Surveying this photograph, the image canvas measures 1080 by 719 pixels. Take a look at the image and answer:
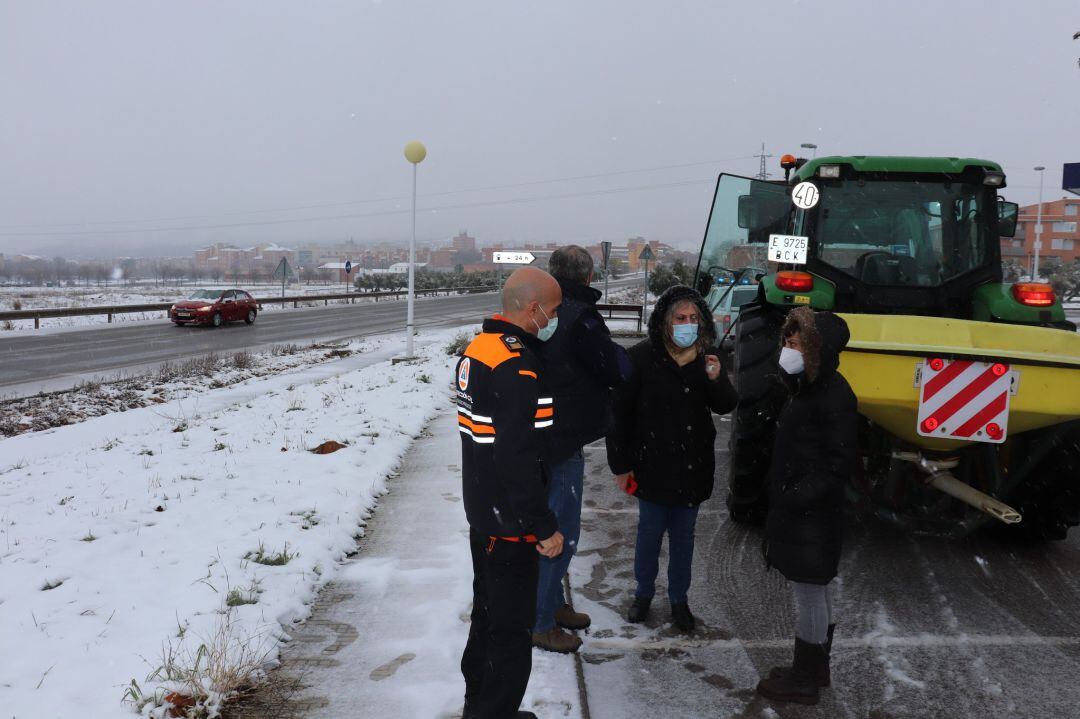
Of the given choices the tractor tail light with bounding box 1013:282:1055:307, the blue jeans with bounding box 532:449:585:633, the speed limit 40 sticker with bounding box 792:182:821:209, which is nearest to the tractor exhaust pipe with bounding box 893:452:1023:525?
the tractor tail light with bounding box 1013:282:1055:307

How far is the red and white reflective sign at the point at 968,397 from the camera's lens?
3918mm

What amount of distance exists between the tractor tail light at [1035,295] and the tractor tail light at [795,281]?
1420 mm

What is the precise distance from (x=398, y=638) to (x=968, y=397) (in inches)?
130

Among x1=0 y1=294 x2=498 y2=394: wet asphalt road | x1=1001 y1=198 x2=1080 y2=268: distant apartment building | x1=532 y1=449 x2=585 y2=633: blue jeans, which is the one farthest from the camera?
x1=1001 y1=198 x2=1080 y2=268: distant apartment building

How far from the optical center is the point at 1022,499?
4953mm

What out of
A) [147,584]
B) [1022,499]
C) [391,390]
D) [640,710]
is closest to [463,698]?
[640,710]

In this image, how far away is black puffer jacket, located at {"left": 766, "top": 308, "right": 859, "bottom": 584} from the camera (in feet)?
10.5

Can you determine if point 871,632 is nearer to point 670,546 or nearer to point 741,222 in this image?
point 670,546

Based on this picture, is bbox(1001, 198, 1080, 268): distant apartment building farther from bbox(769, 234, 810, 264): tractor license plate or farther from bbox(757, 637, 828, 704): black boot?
bbox(757, 637, 828, 704): black boot

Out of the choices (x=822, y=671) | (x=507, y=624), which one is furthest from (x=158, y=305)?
(x=822, y=671)

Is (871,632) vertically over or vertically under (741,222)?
under

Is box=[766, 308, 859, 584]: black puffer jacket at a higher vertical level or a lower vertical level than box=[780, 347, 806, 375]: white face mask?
lower

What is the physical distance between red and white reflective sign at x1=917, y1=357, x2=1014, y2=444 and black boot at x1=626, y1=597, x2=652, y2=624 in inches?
74.5

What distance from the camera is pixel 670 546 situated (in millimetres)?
3867
